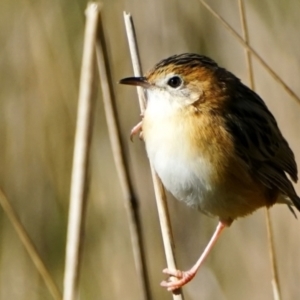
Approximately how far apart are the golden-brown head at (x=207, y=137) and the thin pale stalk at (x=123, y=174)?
21cm

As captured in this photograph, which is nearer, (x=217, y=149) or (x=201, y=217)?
(x=217, y=149)

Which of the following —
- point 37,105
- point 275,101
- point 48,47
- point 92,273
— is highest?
point 48,47

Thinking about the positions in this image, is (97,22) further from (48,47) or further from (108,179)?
(108,179)

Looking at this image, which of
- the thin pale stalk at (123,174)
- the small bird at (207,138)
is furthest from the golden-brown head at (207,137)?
the thin pale stalk at (123,174)

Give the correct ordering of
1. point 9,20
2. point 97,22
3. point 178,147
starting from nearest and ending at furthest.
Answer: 1. point 97,22
2. point 178,147
3. point 9,20

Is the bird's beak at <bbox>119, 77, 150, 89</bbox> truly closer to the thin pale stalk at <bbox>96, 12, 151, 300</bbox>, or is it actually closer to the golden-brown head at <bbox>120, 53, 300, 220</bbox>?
the golden-brown head at <bbox>120, 53, 300, 220</bbox>

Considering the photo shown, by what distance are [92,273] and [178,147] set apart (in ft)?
4.05

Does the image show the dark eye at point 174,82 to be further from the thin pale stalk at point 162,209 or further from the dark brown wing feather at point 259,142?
the dark brown wing feather at point 259,142

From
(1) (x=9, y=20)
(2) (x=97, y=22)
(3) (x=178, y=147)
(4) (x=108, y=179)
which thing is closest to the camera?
(2) (x=97, y=22)

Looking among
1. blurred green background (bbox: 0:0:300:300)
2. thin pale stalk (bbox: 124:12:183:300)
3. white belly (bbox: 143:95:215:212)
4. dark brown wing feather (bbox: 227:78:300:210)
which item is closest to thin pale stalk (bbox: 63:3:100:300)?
thin pale stalk (bbox: 124:12:183:300)

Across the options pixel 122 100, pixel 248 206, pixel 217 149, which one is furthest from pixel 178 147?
pixel 122 100

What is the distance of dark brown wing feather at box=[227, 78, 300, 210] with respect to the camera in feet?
9.30

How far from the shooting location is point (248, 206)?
9.52 feet

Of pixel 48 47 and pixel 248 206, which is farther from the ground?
pixel 48 47
